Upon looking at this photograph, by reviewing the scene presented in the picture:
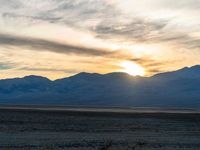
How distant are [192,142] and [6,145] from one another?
1735 centimetres

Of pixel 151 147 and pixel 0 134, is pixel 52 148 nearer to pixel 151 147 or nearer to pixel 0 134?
pixel 151 147

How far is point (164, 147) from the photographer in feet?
116

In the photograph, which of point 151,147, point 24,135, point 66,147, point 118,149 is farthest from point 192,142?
point 24,135

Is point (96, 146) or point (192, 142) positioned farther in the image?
point (192, 142)

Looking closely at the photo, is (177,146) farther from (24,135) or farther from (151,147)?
(24,135)

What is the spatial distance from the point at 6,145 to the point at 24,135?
8.04 metres

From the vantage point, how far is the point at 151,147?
3462cm

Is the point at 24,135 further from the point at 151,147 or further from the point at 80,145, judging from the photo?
the point at 151,147

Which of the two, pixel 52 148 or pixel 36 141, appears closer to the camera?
pixel 52 148

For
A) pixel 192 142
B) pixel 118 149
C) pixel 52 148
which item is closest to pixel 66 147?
pixel 52 148

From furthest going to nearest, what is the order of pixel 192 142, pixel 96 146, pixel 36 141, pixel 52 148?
1. pixel 192 142
2. pixel 36 141
3. pixel 96 146
4. pixel 52 148

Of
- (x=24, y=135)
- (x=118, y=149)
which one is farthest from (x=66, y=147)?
(x=24, y=135)

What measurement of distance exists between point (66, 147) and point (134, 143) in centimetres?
709

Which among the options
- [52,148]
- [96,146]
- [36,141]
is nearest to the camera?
[52,148]
